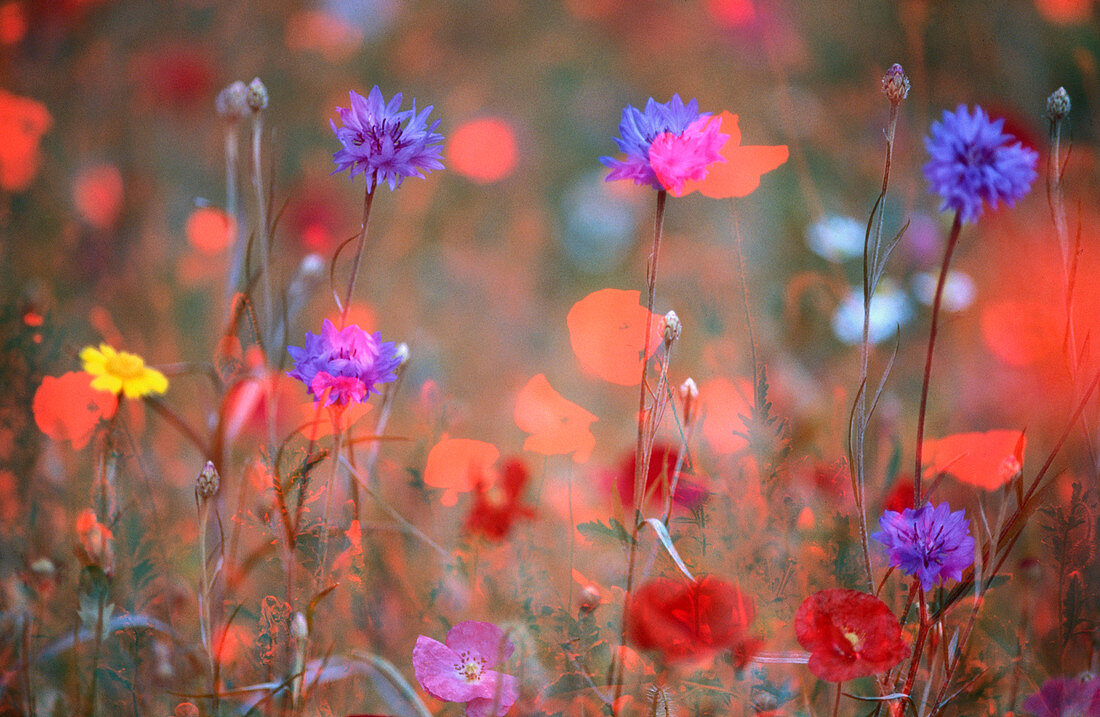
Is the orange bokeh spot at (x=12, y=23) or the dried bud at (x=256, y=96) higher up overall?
the orange bokeh spot at (x=12, y=23)

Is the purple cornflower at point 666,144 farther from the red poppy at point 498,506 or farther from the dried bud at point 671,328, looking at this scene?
the red poppy at point 498,506

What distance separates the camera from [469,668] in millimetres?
327

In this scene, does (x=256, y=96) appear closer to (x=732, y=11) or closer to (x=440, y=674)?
(x=440, y=674)

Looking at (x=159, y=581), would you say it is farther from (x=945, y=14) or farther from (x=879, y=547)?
(x=945, y=14)

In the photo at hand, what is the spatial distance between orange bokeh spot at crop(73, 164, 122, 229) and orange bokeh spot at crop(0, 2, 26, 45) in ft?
0.53

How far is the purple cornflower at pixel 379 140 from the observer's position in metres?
0.30

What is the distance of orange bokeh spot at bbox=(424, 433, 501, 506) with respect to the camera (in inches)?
19.5

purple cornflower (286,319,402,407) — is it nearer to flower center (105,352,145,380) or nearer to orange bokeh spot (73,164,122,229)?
flower center (105,352,145,380)

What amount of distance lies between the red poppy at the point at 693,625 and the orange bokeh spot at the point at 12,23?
38.2 inches

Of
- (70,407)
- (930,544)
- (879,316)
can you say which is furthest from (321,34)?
(930,544)

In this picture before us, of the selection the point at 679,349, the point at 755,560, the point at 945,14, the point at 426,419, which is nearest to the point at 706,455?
the point at 755,560

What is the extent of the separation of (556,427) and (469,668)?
9.3 inches

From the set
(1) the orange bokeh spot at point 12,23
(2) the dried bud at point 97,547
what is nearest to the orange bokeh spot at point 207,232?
(1) the orange bokeh spot at point 12,23

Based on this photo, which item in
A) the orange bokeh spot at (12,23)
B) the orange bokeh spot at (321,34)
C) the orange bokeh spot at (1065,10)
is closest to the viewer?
the orange bokeh spot at (1065,10)
